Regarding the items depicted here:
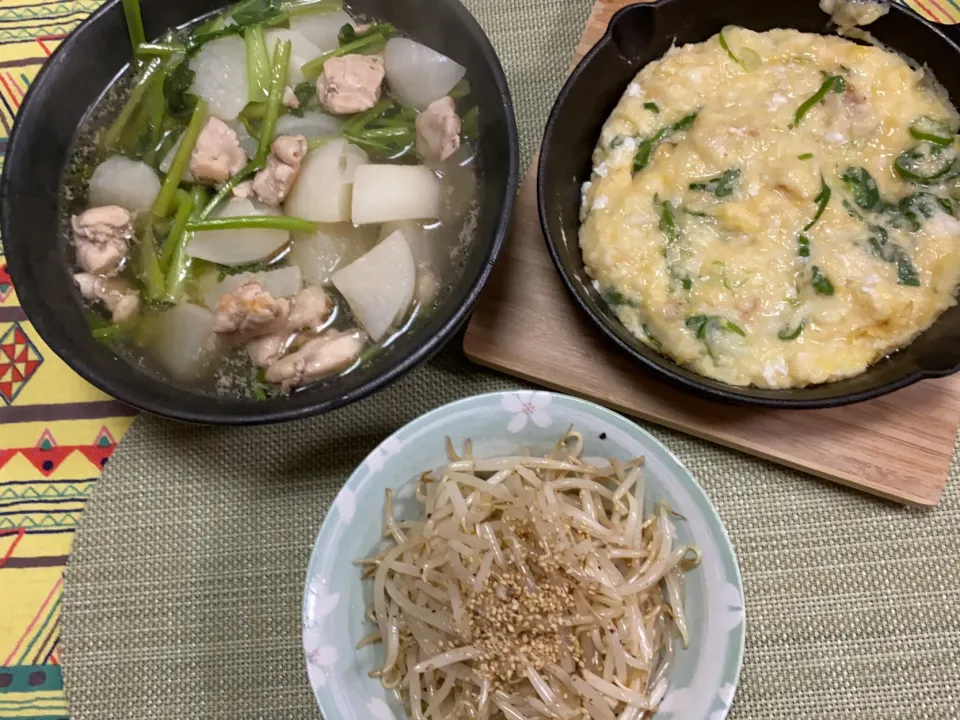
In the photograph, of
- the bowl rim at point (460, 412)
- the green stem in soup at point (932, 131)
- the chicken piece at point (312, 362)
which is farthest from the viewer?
the green stem in soup at point (932, 131)

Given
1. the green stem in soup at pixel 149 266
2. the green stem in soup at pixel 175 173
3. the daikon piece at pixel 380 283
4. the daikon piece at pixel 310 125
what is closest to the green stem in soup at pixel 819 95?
the daikon piece at pixel 380 283

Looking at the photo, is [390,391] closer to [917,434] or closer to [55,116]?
[55,116]

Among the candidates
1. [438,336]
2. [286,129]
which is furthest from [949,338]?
[286,129]

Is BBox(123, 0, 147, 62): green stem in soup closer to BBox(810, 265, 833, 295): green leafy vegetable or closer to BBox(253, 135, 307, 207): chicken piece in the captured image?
BBox(253, 135, 307, 207): chicken piece

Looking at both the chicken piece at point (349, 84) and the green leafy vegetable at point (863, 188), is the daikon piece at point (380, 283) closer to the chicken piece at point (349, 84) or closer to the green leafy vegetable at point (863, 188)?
the chicken piece at point (349, 84)

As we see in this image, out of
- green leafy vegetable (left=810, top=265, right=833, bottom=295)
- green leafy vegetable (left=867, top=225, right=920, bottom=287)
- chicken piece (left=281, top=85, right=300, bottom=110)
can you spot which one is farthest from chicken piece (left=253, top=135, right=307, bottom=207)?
green leafy vegetable (left=867, top=225, right=920, bottom=287)

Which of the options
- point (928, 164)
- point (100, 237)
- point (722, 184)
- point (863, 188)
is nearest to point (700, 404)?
point (722, 184)
